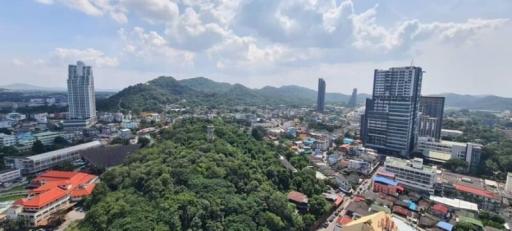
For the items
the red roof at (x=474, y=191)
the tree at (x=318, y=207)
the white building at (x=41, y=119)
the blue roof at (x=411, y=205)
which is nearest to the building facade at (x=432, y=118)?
the red roof at (x=474, y=191)

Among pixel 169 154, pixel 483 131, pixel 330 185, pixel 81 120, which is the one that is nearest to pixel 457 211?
pixel 330 185

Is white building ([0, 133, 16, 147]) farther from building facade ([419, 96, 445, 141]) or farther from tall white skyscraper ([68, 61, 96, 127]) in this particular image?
building facade ([419, 96, 445, 141])

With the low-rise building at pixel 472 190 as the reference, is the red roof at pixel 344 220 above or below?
below

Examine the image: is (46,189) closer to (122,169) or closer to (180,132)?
(122,169)

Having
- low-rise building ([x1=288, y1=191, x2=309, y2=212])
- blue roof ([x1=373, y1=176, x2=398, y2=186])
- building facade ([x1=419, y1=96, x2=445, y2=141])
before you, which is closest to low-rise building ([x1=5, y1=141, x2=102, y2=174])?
low-rise building ([x1=288, y1=191, x2=309, y2=212])

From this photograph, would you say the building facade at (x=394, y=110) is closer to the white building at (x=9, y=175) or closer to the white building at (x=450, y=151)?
the white building at (x=450, y=151)

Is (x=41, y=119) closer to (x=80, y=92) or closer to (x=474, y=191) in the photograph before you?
(x=80, y=92)

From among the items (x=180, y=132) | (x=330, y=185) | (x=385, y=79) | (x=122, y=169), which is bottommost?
(x=330, y=185)
